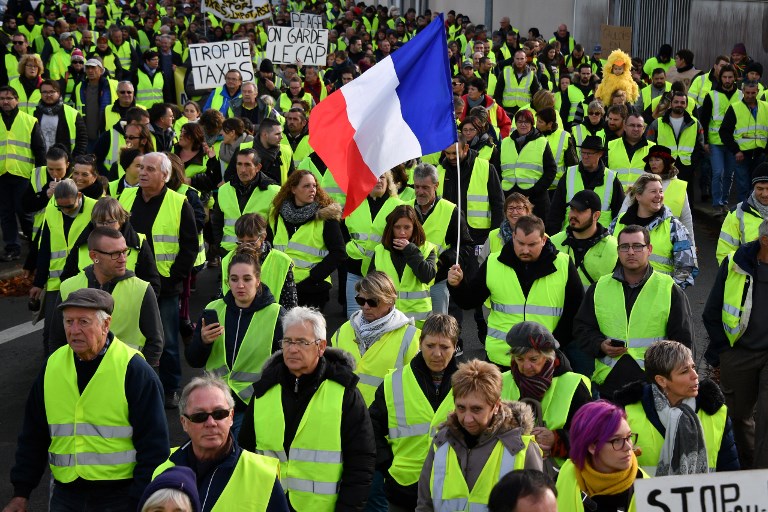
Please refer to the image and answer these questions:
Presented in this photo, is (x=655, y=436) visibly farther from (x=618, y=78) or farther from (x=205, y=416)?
(x=618, y=78)

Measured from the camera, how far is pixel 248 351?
7.05 metres

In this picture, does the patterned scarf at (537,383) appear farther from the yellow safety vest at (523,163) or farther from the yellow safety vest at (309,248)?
the yellow safety vest at (523,163)

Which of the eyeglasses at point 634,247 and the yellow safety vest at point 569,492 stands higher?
the eyeglasses at point 634,247

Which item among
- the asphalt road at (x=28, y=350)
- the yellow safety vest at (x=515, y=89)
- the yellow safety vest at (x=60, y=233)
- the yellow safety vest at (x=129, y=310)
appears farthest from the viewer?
the yellow safety vest at (x=515, y=89)

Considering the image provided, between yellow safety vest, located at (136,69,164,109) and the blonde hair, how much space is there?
15.0 meters

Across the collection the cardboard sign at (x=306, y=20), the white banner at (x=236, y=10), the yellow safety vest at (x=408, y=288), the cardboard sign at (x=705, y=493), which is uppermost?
the white banner at (x=236, y=10)

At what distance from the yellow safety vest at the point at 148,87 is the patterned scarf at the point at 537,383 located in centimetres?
1447

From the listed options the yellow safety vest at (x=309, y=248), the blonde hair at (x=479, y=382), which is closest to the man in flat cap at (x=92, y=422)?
the blonde hair at (x=479, y=382)

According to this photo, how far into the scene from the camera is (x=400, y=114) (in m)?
7.77

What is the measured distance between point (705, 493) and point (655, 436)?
156 centimetres

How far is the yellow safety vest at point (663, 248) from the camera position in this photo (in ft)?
29.5

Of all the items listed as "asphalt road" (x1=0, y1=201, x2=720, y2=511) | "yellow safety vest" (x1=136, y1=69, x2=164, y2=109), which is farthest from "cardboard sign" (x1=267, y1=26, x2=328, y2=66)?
"asphalt road" (x1=0, y1=201, x2=720, y2=511)

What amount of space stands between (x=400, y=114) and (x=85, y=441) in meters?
3.05

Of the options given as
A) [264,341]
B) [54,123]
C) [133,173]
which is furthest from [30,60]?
[264,341]
